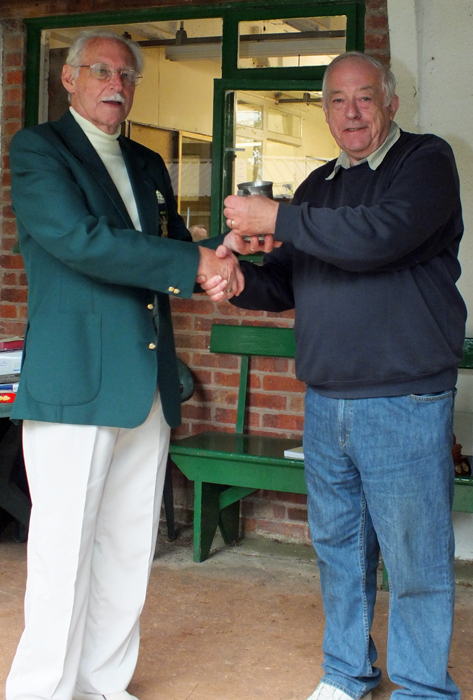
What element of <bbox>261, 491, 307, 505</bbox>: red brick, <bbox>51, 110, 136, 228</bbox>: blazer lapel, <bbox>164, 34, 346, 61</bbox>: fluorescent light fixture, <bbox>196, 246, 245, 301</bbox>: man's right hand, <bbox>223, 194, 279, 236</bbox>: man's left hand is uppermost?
<bbox>164, 34, 346, 61</bbox>: fluorescent light fixture

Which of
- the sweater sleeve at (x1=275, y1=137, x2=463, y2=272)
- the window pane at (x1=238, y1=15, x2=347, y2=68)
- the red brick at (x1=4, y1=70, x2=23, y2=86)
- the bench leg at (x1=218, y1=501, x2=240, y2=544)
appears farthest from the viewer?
the red brick at (x1=4, y1=70, x2=23, y2=86)

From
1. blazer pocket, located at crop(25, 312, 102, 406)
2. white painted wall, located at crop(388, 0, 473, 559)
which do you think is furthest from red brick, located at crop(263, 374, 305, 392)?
blazer pocket, located at crop(25, 312, 102, 406)

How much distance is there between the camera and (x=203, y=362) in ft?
14.6

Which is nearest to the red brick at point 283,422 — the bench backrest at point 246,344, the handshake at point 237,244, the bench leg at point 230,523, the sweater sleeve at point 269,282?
the bench backrest at point 246,344

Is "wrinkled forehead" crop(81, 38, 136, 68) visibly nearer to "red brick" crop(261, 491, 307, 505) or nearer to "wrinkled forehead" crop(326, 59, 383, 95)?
"wrinkled forehead" crop(326, 59, 383, 95)

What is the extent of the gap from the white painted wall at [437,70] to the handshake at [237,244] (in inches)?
61.8

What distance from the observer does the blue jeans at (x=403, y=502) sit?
2344 mm

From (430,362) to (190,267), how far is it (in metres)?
0.73

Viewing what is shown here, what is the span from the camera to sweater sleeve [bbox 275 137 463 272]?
220 cm

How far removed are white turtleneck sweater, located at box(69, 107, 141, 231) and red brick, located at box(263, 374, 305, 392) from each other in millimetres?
1934

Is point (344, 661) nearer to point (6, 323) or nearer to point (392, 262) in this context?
point (392, 262)

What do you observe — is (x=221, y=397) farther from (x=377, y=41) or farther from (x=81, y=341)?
(x=81, y=341)

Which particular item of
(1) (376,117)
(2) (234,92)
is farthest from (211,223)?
(1) (376,117)

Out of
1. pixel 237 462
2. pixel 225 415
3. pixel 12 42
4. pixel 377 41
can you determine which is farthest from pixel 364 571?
pixel 12 42
